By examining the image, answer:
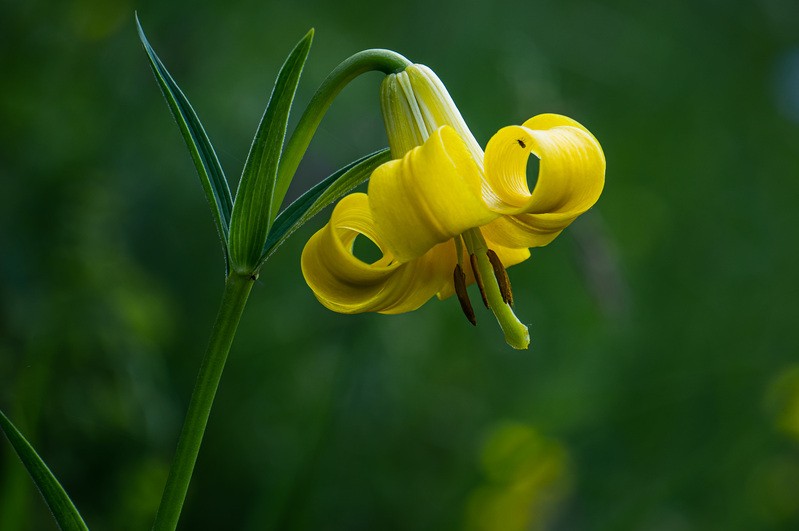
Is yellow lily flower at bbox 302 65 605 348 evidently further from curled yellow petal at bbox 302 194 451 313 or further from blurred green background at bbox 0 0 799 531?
blurred green background at bbox 0 0 799 531

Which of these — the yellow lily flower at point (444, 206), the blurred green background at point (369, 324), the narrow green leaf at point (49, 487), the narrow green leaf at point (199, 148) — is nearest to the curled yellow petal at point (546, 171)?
the yellow lily flower at point (444, 206)

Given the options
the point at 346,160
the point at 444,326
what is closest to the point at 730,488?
the point at 444,326

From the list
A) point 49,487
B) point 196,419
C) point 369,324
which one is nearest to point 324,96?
point 196,419

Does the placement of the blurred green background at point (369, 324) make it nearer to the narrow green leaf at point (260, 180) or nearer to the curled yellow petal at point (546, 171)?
the narrow green leaf at point (260, 180)

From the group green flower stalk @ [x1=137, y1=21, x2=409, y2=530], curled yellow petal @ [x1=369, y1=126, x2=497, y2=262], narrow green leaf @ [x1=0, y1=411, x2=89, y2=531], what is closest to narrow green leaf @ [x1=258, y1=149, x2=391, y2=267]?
green flower stalk @ [x1=137, y1=21, x2=409, y2=530]

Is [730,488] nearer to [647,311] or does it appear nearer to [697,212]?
[647,311]

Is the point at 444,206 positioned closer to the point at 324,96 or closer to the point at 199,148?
the point at 324,96

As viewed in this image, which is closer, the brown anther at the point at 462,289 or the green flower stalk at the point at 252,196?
the green flower stalk at the point at 252,196
